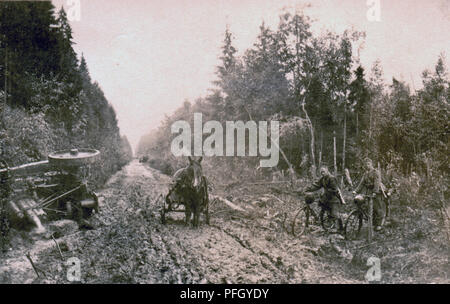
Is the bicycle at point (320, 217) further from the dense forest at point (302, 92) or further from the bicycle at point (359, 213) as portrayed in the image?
the dense forest at point (302, 92)

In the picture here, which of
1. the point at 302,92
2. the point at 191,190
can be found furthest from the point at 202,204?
the point at 302,92

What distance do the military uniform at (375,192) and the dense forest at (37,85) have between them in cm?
905

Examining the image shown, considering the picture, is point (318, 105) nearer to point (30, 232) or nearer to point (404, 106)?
point (404, 106)

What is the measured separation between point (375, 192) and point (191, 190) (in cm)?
503

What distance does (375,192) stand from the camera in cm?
751

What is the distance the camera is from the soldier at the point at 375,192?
751cm

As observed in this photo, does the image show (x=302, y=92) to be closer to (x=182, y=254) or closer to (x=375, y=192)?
(x=375, y=192)

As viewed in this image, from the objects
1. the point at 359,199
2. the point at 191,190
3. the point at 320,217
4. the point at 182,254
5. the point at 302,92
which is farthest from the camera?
the point at 302,92

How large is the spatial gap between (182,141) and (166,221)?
14043 millimetres

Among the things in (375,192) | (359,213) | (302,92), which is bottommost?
(359,213)

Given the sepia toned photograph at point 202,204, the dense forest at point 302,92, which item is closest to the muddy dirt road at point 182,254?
the sepia toned photograph at point 202,204

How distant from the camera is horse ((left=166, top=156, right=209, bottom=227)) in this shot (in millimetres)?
8625

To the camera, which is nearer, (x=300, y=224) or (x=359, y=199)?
(x=359, y=199)

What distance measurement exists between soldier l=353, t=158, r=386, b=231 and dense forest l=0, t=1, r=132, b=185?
903 cm
